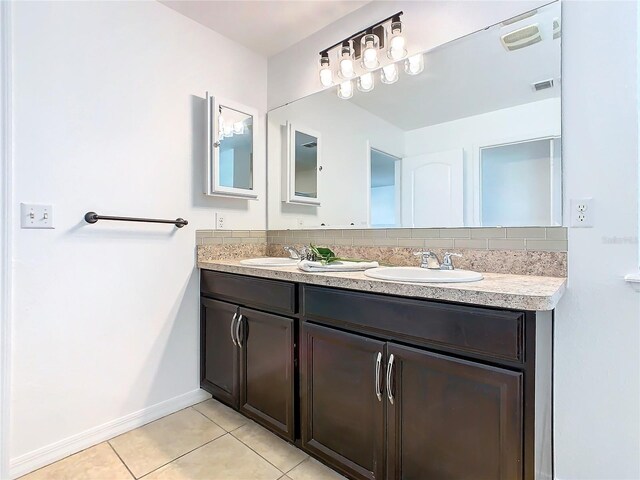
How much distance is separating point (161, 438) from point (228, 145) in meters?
1.66

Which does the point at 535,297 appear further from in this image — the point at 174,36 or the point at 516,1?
the point at 174,36

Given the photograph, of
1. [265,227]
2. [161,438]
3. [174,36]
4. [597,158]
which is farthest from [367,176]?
[161,438]

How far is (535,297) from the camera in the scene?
0.90 m

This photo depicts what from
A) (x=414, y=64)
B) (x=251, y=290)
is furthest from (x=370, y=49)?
(x=251, y=290)

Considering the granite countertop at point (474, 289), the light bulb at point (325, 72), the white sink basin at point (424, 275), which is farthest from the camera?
the light bulb at point (325, 72)

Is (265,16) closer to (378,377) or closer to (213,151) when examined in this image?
(213,151)

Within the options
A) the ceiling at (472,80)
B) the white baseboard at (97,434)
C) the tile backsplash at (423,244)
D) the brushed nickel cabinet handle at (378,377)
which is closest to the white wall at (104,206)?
the white baseboard at (97,434)

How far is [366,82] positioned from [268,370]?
1.63 m

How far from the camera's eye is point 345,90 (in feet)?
6.66

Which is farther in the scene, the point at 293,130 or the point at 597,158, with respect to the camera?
the point at 293,130

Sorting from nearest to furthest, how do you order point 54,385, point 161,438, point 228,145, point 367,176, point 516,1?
point 516,1 < point 54,385 < point 161,438 < point 367,176 < point 228,145

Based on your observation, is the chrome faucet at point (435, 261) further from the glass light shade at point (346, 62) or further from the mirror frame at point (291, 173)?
the glass light shade at point (346, 62)

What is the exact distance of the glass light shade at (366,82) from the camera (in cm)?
191

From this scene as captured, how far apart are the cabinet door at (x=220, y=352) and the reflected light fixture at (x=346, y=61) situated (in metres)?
1.47
